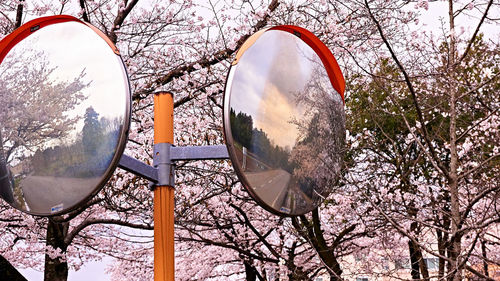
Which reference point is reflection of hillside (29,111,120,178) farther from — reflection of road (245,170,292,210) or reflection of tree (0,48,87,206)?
reflection of road (245,170,292,210)

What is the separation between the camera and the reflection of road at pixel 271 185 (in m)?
1.68

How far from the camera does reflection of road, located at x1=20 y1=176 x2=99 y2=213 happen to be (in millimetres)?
1682

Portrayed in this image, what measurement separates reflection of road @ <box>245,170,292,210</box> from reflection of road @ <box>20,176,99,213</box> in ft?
1.67

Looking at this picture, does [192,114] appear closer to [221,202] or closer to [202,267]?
[221,202]

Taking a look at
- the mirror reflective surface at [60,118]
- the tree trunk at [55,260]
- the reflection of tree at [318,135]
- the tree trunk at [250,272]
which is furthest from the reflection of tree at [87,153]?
the tree trunk at [250,272]

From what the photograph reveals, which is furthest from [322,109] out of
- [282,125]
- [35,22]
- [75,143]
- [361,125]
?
[361,125]

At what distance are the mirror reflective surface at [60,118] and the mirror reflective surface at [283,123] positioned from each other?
378 millimetres

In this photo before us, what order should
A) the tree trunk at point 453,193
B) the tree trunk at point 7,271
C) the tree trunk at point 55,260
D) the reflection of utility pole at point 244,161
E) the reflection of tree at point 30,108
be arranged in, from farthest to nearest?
the tree trunk at point 55,260, the tree trunk at point 7,271, the tree trunk at point 453,193, the reflection of tree at point 30,108, the reflection of utility pole at point 244,161

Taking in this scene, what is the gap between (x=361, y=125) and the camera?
13.4 m

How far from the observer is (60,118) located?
193 centimetres

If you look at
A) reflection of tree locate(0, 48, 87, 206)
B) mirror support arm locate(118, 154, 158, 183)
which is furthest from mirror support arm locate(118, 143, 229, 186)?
reflection of tree locate(0, 48, 87, 206)

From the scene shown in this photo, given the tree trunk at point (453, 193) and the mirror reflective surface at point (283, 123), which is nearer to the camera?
the mirror reflective surface at point (283, 123)

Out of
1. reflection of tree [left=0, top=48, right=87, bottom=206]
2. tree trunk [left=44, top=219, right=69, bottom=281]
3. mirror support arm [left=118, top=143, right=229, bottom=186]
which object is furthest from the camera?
tree trunk [left=44, top=219, right=69, bottom=281]

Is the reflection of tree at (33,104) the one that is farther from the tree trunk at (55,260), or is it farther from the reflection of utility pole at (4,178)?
the tree trunk at (55,260)
